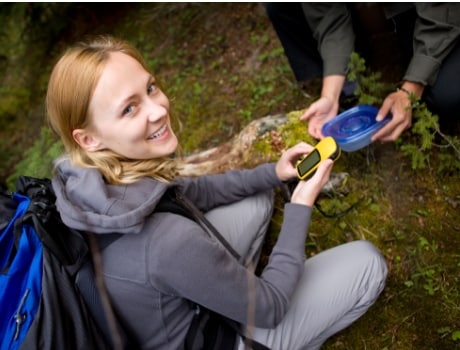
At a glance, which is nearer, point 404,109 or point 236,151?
point 404,109

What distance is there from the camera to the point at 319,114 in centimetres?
301

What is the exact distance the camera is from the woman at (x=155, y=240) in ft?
5.55

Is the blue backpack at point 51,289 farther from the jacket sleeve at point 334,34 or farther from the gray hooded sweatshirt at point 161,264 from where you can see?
the jacket sleeve at point 334,34

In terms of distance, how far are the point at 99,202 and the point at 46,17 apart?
5.94 m

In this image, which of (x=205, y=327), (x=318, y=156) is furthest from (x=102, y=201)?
(x=318, y=156)

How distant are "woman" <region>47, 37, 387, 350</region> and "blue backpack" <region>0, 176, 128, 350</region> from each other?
84 mm

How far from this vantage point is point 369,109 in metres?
2.81

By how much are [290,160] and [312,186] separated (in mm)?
474

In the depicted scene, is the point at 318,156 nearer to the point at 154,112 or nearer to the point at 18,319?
the point at 154,112

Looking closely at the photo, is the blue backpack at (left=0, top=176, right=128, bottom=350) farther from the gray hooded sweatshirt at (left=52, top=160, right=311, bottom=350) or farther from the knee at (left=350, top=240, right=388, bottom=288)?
the knee at (left=350, top=240, right=388, bottom=288)

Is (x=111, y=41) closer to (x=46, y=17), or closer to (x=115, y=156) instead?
(x=115, y=156)

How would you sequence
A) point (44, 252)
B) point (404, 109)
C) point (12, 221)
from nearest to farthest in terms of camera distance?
point (44, 252), point (12, 221), point (404, 109)

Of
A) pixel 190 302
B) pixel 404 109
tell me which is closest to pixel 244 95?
pixel 404 109

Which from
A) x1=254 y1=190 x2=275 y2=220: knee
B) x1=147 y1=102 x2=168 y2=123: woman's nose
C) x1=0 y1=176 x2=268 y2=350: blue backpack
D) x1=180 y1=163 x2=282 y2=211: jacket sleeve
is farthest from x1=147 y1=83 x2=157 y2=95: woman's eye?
x1=254 y1=190 x2=275 y2=220: knee
